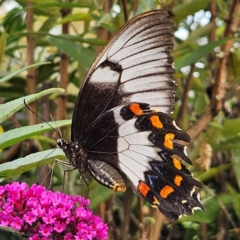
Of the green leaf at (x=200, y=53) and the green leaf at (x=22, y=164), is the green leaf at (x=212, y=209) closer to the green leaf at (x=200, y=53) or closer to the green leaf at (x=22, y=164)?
the green leaf at (x=200, y=53)

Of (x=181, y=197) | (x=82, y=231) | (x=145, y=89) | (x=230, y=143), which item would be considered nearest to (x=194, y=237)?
(x=230, y=143)

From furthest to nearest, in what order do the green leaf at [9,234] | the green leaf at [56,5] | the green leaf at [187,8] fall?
1. the green leaf at [187,8]
2. the green leaf at [56,5]
3. the green leaf at [9,234]

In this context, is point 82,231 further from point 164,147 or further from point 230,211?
point 230,211

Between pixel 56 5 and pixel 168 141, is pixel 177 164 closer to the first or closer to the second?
pixel 168 141

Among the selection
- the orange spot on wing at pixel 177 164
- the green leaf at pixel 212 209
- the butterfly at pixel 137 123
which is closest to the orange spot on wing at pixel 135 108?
the butterfly at pixel 137 123

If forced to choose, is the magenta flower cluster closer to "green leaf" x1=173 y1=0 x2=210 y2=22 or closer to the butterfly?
the butterfly

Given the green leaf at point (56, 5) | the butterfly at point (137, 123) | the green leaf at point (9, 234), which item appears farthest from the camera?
the green leaf at point (56, 5)

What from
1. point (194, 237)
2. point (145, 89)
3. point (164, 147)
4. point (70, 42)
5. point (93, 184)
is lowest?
→ point (194, 237)

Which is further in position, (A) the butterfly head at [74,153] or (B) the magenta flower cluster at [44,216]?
(A) the butterfly head at [74,153]
